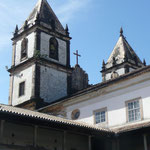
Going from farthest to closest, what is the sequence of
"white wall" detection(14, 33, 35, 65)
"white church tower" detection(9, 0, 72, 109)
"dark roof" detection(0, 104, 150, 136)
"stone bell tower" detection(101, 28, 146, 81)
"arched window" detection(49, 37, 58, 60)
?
"stone bell tower" detection(101, 28, 146, 81) < "arched window" detection(49, 37, 58, 60) < "white wall" detection(14, 33, 35, 65) < "white church tower" detection(9, 0, 72, 109) < "dark roof" detection(0, 104, 150, 136)

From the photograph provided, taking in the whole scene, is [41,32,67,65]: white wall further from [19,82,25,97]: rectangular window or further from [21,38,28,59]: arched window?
[19,82,25,97]: rectangular window

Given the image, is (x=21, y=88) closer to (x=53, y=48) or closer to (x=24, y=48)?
(x=24, y=48)

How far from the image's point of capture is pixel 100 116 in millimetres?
22516

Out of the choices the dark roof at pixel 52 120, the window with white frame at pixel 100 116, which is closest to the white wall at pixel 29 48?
the window with white frame at pixel 100 116

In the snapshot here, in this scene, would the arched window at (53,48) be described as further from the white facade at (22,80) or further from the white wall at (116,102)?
the white wall at (116,102)

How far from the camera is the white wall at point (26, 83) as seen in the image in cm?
2958

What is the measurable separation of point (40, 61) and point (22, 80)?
2.44m

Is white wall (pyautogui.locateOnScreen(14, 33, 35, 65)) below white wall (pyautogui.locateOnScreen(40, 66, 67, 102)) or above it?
above

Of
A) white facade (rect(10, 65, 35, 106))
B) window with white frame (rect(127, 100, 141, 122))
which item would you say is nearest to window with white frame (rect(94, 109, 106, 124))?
window with white frame (rect(127, 100, 141, 122))

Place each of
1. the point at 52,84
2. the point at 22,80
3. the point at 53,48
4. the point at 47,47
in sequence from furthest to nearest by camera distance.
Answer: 1. the point at 53,48
2. the point at 47,47
3. the point at 22,80
4. the point at 52,84

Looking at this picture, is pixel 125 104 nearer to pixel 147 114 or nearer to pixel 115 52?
pixel 147 114

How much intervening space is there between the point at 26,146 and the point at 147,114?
7660mm

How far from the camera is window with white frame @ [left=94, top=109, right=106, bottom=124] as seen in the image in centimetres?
2230

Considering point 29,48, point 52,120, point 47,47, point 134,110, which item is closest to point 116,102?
point 134,110
